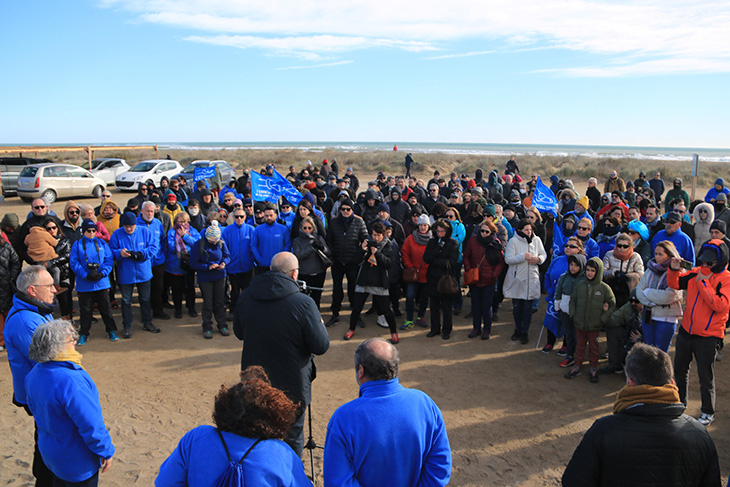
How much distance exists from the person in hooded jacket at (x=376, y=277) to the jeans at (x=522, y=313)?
1876 mm

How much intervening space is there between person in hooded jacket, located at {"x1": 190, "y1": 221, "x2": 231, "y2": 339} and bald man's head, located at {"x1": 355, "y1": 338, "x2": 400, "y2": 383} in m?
5.61

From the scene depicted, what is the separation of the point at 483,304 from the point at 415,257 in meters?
1.30

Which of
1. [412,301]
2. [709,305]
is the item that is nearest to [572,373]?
[709,305]

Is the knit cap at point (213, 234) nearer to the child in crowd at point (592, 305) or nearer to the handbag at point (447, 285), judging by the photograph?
the handbag at point (447, 285)

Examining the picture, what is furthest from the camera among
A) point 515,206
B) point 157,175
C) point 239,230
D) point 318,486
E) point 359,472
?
point 157,175

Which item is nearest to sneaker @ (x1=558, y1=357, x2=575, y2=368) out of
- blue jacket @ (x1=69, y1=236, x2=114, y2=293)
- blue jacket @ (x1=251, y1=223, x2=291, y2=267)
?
blue jacket @ (x1=251, y1=223, x2=291, y2=267)

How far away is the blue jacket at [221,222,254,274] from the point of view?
28.0 ft

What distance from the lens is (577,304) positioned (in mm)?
6539

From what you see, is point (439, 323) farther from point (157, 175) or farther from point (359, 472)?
point (157, 175)

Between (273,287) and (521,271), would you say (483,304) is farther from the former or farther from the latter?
(273,287)

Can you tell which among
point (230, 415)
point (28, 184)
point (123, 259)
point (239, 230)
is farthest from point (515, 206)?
point (28, 184)

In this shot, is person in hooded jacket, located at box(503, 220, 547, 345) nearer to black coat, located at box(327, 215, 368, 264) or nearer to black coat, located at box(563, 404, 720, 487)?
black coat, located at box(327, 215, 368, 264)

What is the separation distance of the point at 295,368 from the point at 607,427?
7.58 feet

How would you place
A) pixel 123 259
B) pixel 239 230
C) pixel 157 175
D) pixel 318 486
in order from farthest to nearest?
1. pixel 157 175
2. pixel 239 230
3. pixel 123 259
4. pixel 318 486
